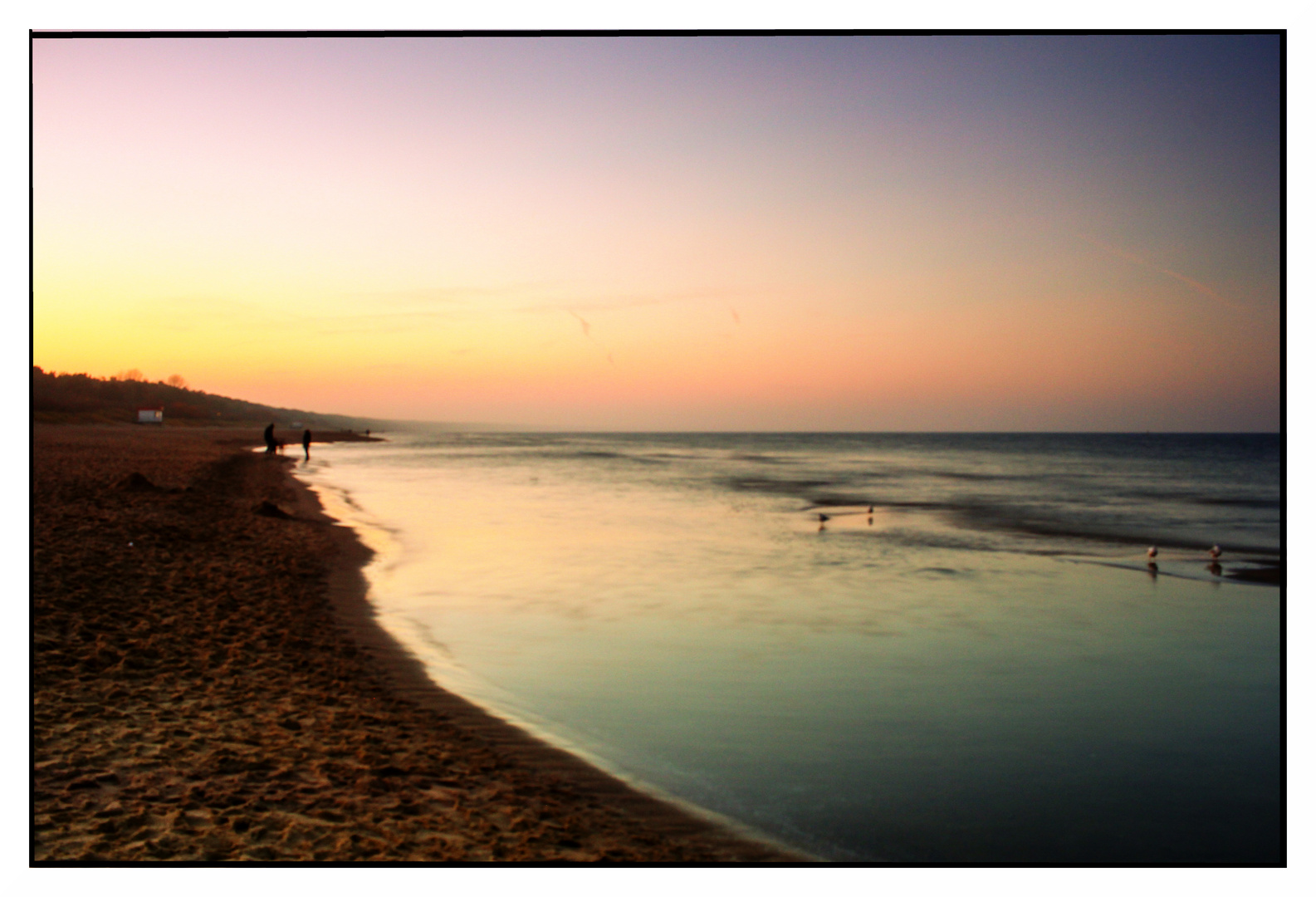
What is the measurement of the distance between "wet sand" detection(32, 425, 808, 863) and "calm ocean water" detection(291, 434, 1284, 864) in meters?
0.54

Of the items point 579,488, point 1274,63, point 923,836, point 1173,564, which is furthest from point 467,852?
point 579,488

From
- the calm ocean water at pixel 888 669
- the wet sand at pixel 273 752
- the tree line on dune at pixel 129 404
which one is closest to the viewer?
the wet sand at pixel 273 752

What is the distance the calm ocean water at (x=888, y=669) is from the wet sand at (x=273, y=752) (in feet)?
1.76

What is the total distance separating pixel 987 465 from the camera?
199 feet

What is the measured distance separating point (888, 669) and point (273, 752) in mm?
5590

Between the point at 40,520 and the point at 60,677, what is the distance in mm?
7919

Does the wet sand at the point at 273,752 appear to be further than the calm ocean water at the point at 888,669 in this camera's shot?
No

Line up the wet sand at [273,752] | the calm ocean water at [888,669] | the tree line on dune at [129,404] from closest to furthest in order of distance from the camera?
1. the wet sand at [273,752]
2. the calm ocean water at [888,669]
3. the tree line on dune at [129,404]

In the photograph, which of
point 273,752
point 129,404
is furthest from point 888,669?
point 129,404

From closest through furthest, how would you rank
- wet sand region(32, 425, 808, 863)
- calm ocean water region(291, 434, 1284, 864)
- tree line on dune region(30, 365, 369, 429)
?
wet sand region(32, 425, 808, 863) < calm ocean water region(291, 434, 1284, 864) < tree line on dune region(30, 365, 369, 429)

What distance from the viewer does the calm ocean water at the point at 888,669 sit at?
5.23 meters

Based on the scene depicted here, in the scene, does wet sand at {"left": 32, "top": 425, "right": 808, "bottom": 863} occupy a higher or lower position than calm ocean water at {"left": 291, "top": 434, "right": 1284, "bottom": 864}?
higher

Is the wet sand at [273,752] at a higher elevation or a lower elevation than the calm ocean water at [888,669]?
higher

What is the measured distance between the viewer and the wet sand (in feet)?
14.0
